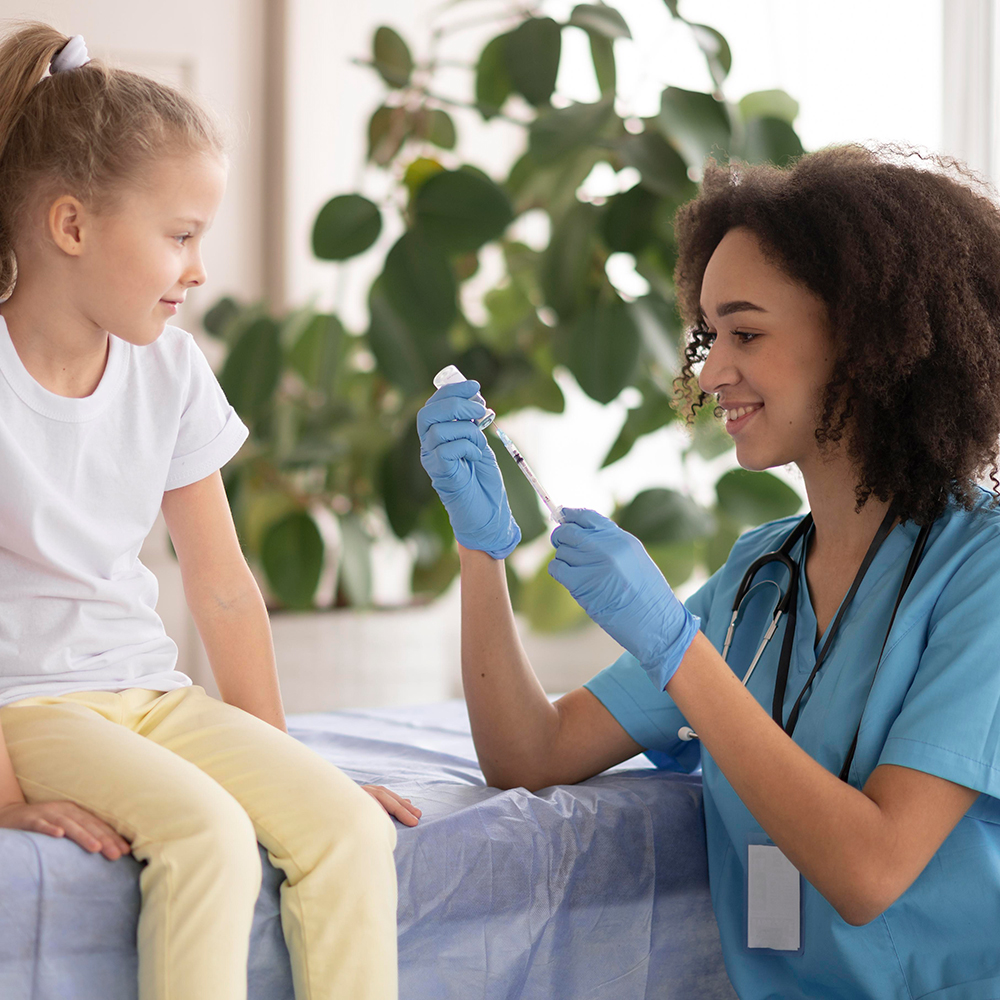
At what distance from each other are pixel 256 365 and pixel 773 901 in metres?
2.09

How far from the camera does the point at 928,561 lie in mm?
1079

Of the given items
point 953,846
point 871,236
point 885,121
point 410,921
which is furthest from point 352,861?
point 885,121

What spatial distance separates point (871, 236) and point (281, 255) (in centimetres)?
287

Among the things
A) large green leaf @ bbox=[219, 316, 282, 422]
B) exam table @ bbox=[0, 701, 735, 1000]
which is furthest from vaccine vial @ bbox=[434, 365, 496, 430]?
large green leaf @ bbox=[219, 316, 282, 422]

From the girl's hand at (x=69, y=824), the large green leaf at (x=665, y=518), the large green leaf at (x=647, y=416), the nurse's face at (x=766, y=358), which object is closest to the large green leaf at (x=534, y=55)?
the large green leaf at (x=647, y=416)

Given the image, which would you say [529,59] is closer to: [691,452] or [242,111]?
[691,452]

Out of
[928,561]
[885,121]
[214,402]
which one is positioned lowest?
[928,561]

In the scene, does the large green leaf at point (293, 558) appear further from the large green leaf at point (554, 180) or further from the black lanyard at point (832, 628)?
the black lanyard at point (832, 628)

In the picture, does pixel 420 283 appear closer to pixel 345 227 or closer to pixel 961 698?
pixel 345 227

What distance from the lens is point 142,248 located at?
1.04m

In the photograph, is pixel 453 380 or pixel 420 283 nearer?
pixel 453 380

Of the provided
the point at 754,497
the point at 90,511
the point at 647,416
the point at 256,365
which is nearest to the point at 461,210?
the point at 647,416

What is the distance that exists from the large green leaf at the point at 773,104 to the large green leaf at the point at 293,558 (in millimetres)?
1383

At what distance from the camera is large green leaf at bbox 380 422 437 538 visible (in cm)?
259
